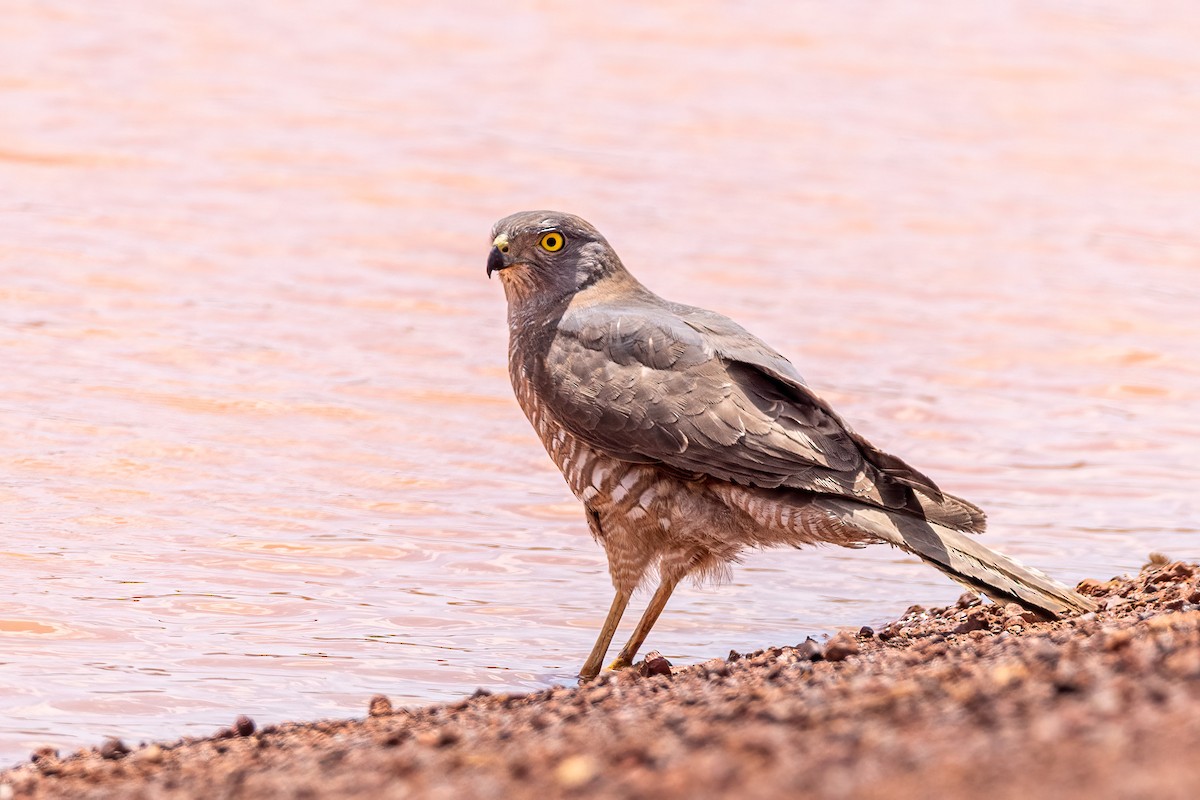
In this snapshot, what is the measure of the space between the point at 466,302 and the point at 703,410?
242 inches

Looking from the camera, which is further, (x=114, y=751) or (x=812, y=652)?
(x=812, y=652)

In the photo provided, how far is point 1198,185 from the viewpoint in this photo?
16844 millimetres

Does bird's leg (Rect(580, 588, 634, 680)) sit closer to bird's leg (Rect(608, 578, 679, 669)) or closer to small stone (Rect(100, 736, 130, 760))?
bird's leg (Rect(608, 578, 679, 669))

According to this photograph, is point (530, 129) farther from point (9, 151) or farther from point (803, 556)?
point (803, 556)

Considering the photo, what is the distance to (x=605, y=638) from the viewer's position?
6.17 metres

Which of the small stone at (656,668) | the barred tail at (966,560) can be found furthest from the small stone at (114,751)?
the barred tail at (966,560)

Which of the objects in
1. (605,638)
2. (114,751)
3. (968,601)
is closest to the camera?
(114,751)

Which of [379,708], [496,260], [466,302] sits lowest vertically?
[379,708]

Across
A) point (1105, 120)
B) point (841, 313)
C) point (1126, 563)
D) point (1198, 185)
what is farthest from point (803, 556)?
point (1105, 120)

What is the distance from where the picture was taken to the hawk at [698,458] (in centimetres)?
576

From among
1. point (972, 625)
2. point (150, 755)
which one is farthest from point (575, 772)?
point (972, 625)

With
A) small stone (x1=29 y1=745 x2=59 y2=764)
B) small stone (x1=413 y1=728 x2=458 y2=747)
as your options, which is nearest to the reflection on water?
small stone (x1=29 y1=745 x2=59 y2=764)

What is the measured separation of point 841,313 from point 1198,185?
21.7 ft

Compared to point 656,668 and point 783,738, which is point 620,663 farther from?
point 783,738
